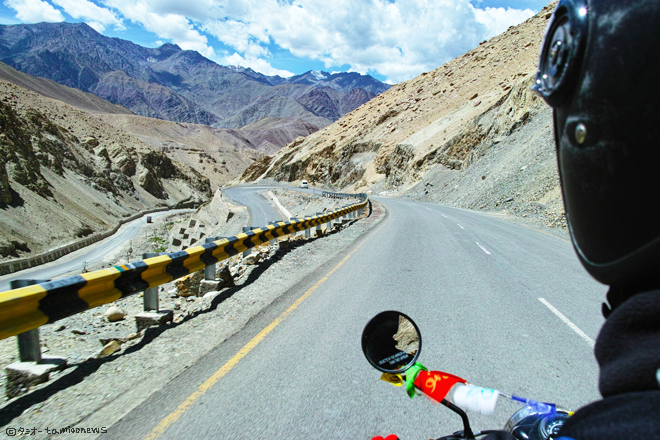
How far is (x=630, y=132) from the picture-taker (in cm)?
88

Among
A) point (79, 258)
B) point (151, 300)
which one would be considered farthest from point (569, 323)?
point (79, 258)

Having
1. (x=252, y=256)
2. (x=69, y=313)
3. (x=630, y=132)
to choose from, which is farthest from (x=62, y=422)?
(x=252, y=256)

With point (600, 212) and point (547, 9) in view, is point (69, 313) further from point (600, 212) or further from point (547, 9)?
point (547, 9)

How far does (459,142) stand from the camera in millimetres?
44375

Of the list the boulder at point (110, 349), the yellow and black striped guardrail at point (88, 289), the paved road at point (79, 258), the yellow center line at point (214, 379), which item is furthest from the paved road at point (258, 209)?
the boulder at point (110, 349)

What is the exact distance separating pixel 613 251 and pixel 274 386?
10.2 ft

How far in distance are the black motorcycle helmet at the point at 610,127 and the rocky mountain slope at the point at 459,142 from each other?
19.7 metres

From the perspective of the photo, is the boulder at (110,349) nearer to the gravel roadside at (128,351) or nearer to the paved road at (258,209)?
the gravel roadside at (128,351)

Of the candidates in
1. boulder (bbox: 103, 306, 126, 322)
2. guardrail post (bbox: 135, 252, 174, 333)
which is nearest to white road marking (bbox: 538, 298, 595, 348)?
guardrail post (bbox: 135, 252, 174, 333)

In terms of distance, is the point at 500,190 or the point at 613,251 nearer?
the point at 613,251

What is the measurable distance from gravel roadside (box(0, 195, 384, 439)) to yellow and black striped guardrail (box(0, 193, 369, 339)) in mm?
576

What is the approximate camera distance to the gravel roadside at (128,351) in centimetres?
317

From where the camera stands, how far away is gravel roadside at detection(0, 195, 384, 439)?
3.17 metres

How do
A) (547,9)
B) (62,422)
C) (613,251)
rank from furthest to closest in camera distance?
(547,9), (62,422), (613,251)
